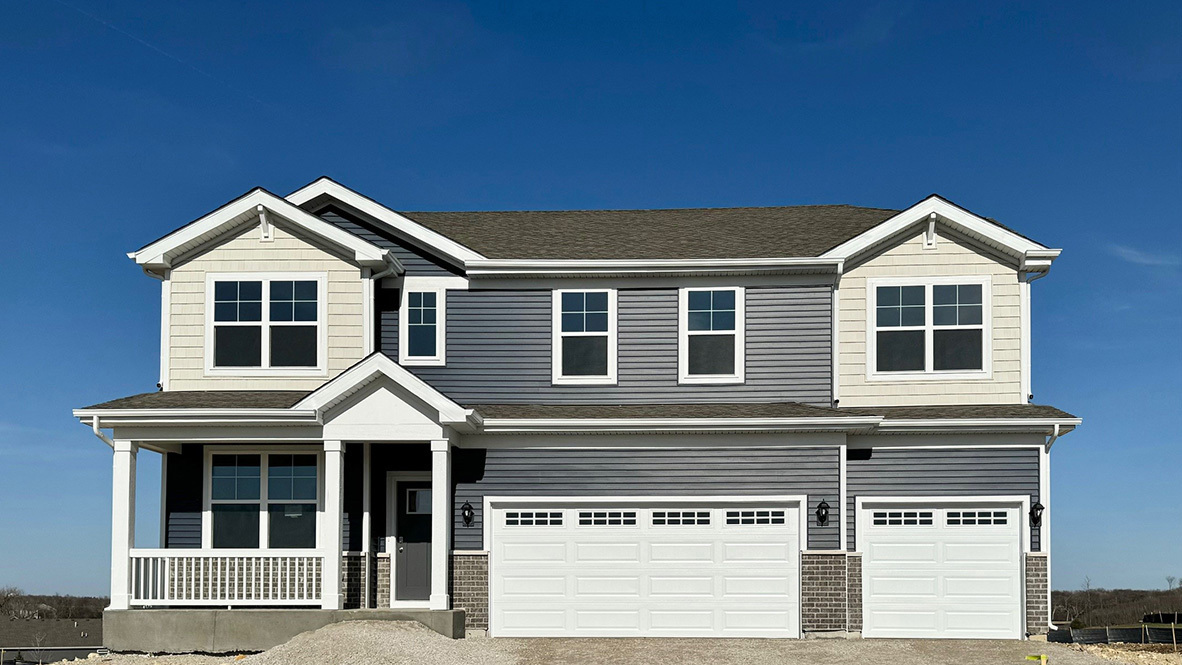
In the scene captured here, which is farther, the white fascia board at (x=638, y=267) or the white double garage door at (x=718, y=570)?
the white fascia board at (x=638, y=267)

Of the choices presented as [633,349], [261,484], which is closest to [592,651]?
[633,349]

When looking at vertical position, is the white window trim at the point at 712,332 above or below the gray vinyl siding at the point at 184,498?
above

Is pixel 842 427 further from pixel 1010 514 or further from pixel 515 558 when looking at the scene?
pixel 515 558

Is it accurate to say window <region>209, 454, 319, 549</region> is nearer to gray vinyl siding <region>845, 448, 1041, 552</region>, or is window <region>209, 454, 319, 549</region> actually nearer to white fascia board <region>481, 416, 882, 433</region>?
white fascia board <region>481, 416, 882, 433</region>

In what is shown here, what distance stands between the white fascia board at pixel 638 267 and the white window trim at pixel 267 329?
7.34 ft

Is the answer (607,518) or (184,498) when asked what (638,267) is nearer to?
(607,518)

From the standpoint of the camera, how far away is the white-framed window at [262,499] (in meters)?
15.8

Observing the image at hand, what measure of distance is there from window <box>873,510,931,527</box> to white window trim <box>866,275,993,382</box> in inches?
77.8

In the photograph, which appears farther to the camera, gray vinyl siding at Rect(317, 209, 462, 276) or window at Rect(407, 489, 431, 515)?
gray vinyl siding at Rect(317, 209, 462, 276)

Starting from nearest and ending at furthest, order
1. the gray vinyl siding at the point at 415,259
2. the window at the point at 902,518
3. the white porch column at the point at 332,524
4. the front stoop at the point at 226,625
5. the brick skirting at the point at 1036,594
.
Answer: the front stoop at the point at 226,625, the white porch column at the point at 332,524, the brick skirting at the point at 1036,594, the window at the point at 902,518, the gray vinyl siding at the point at 415,259

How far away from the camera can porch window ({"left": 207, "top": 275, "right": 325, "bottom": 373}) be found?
630 inches

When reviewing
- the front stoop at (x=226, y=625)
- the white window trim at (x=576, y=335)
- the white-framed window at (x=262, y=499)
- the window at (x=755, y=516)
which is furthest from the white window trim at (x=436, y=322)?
the window at (x=755, y=516)

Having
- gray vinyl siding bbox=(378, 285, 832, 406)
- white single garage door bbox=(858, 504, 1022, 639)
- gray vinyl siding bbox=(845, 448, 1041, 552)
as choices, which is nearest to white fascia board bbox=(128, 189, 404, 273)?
gray vinyl siding bbox=(378, 285, 832, 406)

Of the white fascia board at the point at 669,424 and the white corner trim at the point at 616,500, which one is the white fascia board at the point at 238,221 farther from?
the white corner trim at the point at 616,500
